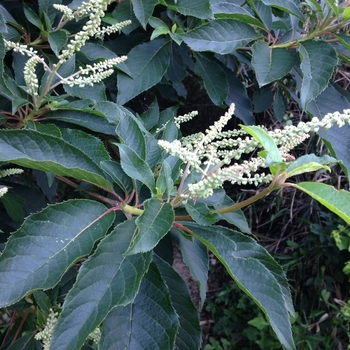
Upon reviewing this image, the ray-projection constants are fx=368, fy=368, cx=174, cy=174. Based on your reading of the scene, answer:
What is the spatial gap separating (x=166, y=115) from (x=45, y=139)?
0.57m

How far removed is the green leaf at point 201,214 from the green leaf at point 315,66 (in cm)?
47

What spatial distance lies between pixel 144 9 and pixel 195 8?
0.16m

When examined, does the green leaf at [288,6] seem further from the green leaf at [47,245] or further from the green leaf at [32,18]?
the green leaf at [47,245]

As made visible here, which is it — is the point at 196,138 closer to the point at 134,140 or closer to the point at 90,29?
the point at 134,140

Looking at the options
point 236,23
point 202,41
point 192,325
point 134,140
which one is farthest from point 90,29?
point 192,325

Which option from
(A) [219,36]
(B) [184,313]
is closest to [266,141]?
(B) [184,313]

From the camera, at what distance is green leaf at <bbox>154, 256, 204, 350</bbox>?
910mm

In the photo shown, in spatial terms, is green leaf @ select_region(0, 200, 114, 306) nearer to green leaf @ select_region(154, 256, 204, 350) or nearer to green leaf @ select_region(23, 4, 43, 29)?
green leaf @ select_region(154, 256, 204, 350)

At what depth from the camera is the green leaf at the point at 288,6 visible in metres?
1.10

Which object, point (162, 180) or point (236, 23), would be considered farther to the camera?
point (236, 23)

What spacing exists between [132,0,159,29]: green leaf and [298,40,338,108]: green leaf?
1.52ft

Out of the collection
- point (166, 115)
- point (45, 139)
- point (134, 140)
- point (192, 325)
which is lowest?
point (192, 325)

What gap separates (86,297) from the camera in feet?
2.30

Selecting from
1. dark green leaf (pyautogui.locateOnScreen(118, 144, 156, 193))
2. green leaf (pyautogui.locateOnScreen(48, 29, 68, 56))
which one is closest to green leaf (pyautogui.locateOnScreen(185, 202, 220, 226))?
dark green leaf (pyautogui.locateOnScreen(118, 144, 156, 193))
